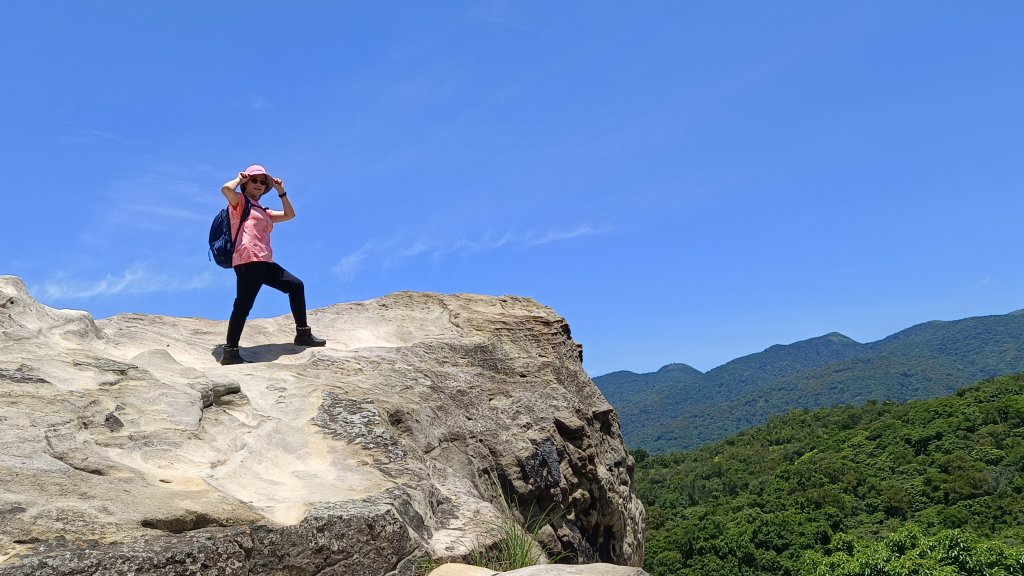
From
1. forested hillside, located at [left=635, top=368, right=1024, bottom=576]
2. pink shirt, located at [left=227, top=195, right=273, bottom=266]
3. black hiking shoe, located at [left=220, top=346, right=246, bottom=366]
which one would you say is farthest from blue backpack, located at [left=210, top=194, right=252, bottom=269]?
forested hillside, located at [left=635, top=368, right=1024, bottom=576]

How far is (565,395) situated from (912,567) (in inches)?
920

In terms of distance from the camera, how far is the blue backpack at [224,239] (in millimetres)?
7797

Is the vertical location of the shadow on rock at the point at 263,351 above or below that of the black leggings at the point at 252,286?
below

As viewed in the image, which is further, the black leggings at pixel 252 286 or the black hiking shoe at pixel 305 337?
the black hiking shoe at pixel 305 337

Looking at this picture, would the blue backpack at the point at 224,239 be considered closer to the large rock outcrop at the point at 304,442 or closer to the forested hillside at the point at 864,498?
the large rock outcrop at the point at 304,442

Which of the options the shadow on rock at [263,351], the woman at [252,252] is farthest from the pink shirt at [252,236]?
the shadow on rock at [263,351]

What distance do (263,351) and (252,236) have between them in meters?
1.26

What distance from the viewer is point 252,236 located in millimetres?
7816

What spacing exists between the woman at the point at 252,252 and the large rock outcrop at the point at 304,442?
462mm

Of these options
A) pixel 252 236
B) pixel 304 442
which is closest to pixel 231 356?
pixel 252 236

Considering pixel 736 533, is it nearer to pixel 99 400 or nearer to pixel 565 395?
pixel 565 395

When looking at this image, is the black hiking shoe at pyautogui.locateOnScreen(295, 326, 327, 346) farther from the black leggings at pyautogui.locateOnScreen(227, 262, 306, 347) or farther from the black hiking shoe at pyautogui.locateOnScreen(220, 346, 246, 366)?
the black hiking shoe at pyautogui.locateOnScreen(220, 346, 246, 366)

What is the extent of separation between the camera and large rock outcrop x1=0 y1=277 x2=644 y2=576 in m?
3.98

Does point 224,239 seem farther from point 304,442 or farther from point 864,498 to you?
point 864,498
